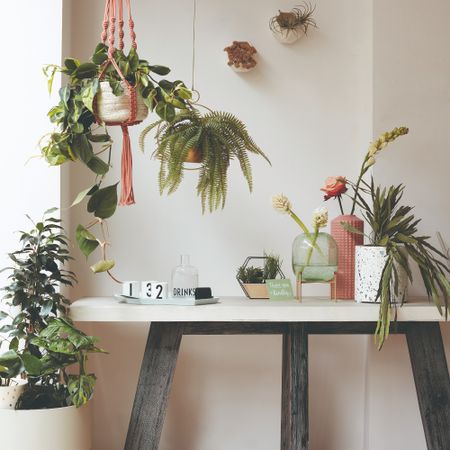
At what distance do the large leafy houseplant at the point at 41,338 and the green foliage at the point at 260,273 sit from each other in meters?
0.70

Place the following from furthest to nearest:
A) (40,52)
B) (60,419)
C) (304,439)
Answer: (40,52) → (304,439) → (60,419)

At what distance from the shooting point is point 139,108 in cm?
241

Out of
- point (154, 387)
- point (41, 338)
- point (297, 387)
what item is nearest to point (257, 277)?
point (297, 387)

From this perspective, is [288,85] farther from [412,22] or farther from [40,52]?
[40,52]

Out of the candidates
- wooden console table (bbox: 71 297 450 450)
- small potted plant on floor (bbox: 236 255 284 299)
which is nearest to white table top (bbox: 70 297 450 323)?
wooden console table (bbox: 71 297 450 450)

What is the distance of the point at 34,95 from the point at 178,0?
2.71 ft

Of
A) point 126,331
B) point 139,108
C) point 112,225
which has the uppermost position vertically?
point 139,108

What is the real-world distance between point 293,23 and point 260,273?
1131mm

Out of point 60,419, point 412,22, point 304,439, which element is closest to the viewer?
point 60,419

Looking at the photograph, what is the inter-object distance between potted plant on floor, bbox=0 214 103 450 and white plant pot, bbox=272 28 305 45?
4.32 ft

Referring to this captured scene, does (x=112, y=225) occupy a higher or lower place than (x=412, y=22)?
lower

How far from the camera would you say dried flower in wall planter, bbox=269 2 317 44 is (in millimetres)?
3146

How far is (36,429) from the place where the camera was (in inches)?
91.2

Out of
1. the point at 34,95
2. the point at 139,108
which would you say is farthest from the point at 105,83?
the point at 34,95
